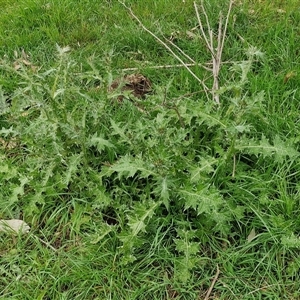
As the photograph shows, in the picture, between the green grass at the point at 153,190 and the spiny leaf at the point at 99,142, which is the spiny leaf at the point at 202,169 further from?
the spiny leaf at the point at 99,142

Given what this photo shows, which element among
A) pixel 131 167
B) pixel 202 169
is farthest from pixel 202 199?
pixel 131 167

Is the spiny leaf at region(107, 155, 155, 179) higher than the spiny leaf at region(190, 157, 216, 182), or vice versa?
the spiny leaf at region(107, 155, 155, 179)

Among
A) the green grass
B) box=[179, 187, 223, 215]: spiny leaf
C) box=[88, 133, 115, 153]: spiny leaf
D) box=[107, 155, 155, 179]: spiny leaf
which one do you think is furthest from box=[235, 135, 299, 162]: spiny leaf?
box=[88, 133, 115, 153]: spiny leaf

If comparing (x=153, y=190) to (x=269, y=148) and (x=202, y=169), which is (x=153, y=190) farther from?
(x=269, y=148)

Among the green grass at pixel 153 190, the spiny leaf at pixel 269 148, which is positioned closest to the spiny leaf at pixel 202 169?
the green grass at pixel 153 190

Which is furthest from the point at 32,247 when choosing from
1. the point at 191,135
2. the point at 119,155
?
the point at 191,135

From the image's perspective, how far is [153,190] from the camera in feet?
8.48

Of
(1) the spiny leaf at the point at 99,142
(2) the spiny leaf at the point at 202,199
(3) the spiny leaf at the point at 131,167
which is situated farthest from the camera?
(1) the spiny leaf at the point at 99,142

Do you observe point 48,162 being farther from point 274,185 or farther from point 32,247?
point 274,185

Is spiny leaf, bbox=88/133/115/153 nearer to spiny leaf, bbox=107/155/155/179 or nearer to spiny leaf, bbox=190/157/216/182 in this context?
spiny leaf, bbox=107/155/155/179

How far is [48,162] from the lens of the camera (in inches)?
111

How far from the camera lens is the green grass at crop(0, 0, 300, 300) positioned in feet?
7.89

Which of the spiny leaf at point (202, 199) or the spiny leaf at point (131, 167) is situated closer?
the spiny leaf at point (202, 199)

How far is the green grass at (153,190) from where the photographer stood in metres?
2.40
